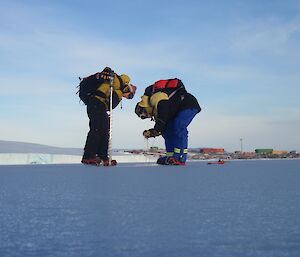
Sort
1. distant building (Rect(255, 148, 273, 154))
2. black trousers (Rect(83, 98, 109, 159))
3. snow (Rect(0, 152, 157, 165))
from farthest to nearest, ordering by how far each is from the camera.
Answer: distant building (Rect(255, 148, 273, 154)) < snow (Rect(0, 152, 157, 165)) < black trousers (Rect(83, 98, 109, 159))

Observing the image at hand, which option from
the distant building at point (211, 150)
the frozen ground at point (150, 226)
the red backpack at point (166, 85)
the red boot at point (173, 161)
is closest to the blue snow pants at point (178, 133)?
the red boot at point (173, 161)

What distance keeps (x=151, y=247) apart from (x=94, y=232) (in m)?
1.98

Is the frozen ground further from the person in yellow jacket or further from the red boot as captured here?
the red boot

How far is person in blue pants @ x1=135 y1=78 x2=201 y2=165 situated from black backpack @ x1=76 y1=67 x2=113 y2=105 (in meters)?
4.10

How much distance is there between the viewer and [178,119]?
44188mm


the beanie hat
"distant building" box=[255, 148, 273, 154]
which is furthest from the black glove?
"distant building" box=[255, 148, 273, 154]

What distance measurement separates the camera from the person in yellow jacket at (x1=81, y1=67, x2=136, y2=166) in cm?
4491

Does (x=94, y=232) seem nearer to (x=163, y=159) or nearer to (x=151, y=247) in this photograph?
(x=151, y=247)

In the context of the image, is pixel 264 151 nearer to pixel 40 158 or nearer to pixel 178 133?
pixel 40 158

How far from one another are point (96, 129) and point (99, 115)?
1362 mm

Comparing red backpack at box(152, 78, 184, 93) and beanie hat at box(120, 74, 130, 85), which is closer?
red backpack at box(152, 78, 184, 93)

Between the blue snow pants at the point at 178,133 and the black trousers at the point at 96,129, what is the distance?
227 inches

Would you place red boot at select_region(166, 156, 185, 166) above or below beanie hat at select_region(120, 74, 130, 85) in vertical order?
below

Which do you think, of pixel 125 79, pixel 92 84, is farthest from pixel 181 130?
pixel 92 84
